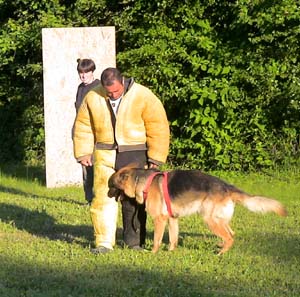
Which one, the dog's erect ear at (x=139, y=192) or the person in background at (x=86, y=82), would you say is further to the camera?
the person in background at (x=86, y=82)

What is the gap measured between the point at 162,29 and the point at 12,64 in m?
3.53

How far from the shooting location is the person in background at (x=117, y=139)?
8312 millimetres


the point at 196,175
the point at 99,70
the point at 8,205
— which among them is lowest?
the point at 8,205

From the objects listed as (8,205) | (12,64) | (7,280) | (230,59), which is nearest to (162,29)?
(230,59)

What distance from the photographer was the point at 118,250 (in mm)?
8578

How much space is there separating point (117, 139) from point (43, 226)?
2.21 metres

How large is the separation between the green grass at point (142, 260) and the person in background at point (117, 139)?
0.29m

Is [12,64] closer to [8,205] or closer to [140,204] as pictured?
[8,205]

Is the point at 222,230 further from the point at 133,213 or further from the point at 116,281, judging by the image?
the point at 116,281

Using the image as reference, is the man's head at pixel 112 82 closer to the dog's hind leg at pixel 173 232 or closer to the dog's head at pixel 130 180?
the dog's head at pixel 130 180

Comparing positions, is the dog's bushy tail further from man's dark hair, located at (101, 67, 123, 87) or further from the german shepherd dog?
man's dark hair, located at (101, 67, 123, 87)

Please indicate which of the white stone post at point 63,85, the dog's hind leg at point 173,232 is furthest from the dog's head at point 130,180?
the white stone post at point 63,85

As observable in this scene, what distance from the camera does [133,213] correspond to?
8.66 metres

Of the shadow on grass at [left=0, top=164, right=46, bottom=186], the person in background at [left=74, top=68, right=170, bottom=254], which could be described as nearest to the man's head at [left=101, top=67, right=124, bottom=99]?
the person in background at [left=74, top=68, right=170, bottom=254]
